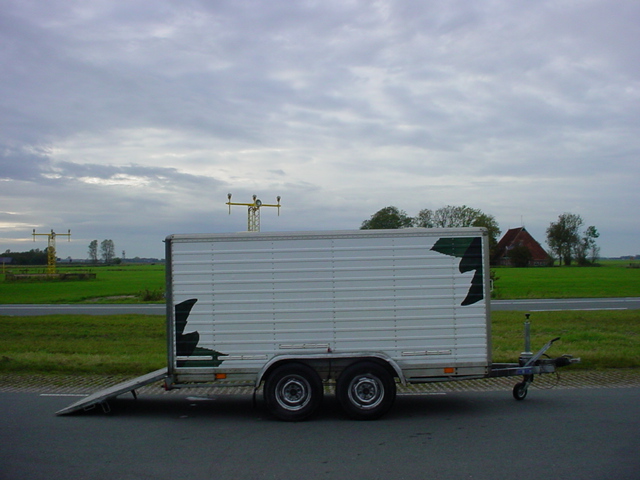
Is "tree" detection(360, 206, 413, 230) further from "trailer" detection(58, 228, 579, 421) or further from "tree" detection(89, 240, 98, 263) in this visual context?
"tree" detection(89, 240, 98, 263)

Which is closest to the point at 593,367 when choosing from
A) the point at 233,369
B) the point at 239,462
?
the point at 233,369

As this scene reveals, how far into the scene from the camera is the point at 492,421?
7547 mm

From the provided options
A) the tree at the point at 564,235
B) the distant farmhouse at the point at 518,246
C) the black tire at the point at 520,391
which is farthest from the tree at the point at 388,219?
the tree at the point at 564,235

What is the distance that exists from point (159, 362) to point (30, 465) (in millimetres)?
5930

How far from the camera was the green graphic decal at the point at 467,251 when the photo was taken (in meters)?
7.97

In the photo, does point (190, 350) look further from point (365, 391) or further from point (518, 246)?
point (518, 246)

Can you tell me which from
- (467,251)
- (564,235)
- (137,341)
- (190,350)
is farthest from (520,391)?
(564,235)

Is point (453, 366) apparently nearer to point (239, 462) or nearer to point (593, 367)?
→ point (239, 462)

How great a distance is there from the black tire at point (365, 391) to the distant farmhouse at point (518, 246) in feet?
282

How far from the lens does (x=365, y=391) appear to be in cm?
780

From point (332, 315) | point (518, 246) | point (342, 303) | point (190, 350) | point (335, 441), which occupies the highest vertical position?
point (518, 246)

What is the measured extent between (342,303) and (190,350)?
7.33 feet

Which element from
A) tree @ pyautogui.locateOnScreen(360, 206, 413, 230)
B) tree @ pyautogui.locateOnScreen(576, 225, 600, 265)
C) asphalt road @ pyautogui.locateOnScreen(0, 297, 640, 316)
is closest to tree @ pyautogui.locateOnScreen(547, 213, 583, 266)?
tree @ pyautogui.locateOnScreen(576, 225, 600, 265)

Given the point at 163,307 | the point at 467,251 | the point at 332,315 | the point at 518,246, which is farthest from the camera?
the point at 518,246
